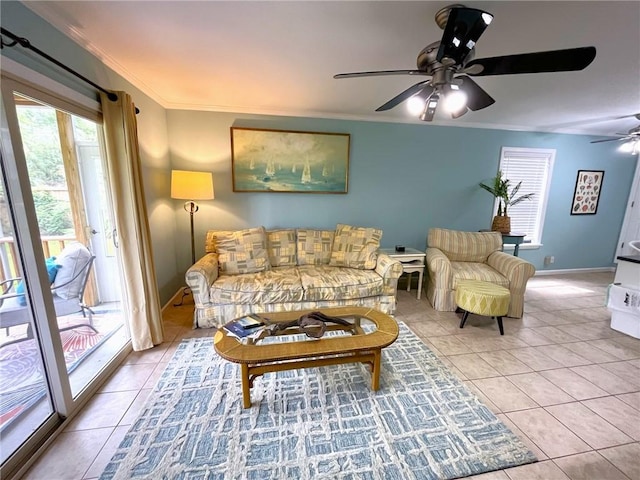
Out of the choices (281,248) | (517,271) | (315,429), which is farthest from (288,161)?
(517,271)

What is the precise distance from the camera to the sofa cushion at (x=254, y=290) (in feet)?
8.55

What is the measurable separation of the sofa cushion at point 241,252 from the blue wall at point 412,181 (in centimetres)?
56

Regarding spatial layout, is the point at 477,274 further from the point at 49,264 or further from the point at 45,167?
the point at 45,167

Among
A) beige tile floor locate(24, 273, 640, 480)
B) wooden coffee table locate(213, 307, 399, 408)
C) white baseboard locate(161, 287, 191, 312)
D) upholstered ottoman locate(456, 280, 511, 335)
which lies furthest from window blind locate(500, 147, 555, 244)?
white baseboard locate(161, 287, 191, 312)

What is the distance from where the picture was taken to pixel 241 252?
2.98 meters

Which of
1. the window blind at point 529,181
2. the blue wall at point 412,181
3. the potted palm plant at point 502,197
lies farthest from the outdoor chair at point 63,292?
the window blind at point 529,181

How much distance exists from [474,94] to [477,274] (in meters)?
2.12

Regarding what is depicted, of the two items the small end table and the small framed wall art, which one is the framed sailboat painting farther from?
the small framed wall art

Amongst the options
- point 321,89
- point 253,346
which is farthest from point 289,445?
point 321,89

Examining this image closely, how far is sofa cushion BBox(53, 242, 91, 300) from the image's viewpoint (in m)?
1.92

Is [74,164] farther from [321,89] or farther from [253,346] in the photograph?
[321,89]

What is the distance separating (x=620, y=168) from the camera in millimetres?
4457

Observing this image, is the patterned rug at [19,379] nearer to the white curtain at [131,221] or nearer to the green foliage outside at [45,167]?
the white curtain at [131,221]

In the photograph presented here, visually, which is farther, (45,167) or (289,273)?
(289,273)
